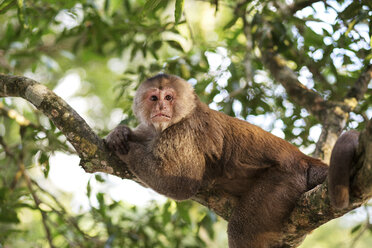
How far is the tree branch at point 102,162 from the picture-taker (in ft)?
14.2

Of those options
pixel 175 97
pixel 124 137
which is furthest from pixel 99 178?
pixel 175 97

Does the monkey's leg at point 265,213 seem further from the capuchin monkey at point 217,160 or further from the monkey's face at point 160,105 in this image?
the monkey's face at point 160,105

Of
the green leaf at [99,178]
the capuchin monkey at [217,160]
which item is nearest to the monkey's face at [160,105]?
the capuchin monkey at [217,160]

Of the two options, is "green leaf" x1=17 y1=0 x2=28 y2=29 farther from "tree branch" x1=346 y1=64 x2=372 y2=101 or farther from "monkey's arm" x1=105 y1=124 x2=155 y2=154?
"tree branch" x1=346 y1=64 x2=372 y2=101

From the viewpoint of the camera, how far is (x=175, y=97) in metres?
5.82

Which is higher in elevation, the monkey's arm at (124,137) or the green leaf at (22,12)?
the green leaf at (22,12)

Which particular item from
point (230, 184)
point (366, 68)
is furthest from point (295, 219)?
point (366, 68)

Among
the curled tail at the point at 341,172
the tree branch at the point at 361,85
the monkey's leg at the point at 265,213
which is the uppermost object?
the curled tail at the point at 341,172

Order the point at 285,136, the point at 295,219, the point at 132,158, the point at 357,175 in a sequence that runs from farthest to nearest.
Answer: the point at 285,136
the point at 132,158
the point at 295,219
the point at 357,175

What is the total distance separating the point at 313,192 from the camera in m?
4.37

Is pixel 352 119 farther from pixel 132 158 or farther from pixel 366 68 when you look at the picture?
pixel 132 158

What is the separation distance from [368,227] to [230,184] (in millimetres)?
3029

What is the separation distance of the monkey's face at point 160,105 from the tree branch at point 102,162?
2.72 feet

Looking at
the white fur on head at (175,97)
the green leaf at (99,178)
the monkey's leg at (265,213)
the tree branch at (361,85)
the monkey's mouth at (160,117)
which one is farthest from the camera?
the green leaf at (99,178)
